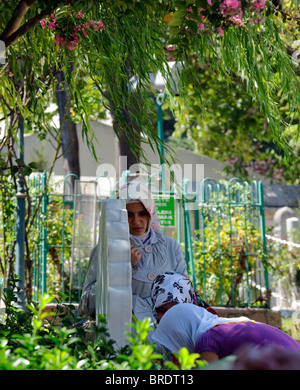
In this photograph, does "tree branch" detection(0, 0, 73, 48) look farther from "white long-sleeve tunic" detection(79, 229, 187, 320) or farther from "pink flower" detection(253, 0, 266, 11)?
"white long-sleeve tunic" detection(79, 229, 187, 320)

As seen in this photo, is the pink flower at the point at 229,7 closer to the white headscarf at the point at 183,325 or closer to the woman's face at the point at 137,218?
the white headscarf at the point at 183,325

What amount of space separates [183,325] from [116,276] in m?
0.36

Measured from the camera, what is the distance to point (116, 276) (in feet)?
8.17

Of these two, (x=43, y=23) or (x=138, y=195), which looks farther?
(x=138, y=195)

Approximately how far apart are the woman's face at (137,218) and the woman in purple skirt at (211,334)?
5.34ft

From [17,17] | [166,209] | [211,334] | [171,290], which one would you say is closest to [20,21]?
[17,17]

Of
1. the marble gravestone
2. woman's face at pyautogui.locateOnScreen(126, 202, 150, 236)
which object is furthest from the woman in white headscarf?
the marble gravestone

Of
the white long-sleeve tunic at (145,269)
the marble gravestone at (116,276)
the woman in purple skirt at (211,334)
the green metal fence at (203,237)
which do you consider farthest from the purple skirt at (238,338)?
the green metal fence at (203,237)

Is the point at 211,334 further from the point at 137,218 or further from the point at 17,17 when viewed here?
the point at 137,218

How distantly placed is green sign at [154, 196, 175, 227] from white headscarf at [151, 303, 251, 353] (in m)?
5.37

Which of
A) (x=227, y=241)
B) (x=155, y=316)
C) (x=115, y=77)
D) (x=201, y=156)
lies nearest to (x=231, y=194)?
(x=227, y=241)

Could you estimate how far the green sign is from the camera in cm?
798

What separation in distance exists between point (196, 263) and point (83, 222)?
1.71m

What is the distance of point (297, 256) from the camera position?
1061 centimetres
